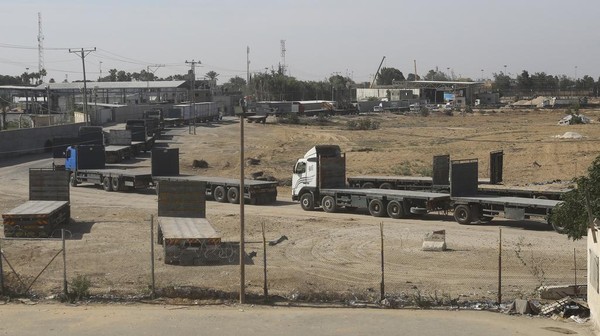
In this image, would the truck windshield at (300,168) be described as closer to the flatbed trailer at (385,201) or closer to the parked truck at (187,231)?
the flatbed trailer at (385,201)

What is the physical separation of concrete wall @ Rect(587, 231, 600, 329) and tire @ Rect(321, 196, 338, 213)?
1822cm

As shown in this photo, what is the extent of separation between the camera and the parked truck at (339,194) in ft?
109

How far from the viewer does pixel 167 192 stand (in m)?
29.3

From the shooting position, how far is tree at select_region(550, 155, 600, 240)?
19781 mm

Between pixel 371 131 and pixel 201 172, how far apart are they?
141 feet

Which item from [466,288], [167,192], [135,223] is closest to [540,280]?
[466,288]

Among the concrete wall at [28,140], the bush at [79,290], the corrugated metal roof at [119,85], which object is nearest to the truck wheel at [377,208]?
the bush at [79,290]

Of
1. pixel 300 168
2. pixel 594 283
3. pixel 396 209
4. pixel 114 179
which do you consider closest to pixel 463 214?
pixel 396 209

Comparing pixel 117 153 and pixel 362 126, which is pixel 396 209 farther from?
pixel 362 126

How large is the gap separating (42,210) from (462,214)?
16.3m

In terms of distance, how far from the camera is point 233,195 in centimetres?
3900

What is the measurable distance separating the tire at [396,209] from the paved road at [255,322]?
14.3 meters

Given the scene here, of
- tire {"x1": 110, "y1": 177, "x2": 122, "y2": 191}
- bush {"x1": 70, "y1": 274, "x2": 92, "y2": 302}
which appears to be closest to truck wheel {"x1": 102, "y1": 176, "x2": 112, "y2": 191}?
tire {"x1": 110, "y1": 177, "x2": 122, "y2": 191}

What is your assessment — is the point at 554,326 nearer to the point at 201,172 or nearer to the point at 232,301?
the point at 232,301
